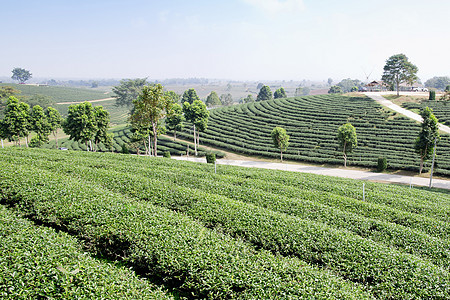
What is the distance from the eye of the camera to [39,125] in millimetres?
36781

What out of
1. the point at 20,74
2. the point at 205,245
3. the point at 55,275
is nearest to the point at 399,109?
the point at 205,245

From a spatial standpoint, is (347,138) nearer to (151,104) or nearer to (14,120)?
(151,104)

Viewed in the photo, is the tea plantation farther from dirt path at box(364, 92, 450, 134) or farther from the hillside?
dirt path at box(364, 92, 450, 134)

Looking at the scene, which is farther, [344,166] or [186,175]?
[344,166]

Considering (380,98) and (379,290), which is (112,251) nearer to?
(379,290)

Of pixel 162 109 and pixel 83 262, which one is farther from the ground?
pixel 162 109

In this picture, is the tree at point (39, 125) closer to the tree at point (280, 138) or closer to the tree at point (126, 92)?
the tree at point (280, 138)

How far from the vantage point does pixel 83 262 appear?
6.51 m

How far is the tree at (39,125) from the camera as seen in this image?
120 feet

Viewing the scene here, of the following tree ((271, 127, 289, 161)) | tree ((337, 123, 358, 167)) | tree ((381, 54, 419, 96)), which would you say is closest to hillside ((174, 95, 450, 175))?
tree ((337, 123, 358, 167))

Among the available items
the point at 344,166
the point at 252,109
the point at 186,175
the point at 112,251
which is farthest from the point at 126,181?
the point at 252,109

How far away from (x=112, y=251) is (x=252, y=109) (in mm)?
53444

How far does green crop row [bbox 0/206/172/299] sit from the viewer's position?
5492 millimetres

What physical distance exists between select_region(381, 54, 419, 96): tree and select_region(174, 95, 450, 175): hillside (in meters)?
7.16
